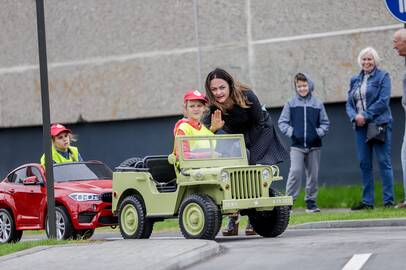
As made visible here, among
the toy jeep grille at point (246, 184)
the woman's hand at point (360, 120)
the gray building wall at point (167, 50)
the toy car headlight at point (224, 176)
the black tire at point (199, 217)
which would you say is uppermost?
the gray building wall at point (167, 50)

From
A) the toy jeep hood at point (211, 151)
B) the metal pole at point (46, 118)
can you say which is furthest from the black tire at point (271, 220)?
the metal pole at point (46, 118)

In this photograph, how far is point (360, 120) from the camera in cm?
1588

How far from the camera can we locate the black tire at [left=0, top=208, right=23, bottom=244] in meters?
15.5

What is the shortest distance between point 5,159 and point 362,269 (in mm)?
15192

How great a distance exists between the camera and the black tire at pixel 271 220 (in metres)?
12.4

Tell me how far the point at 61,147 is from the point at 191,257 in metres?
6.87

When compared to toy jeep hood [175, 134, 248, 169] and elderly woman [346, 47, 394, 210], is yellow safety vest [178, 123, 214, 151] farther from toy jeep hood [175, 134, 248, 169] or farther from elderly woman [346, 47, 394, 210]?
elderly woman [346, 47, 394, 210]

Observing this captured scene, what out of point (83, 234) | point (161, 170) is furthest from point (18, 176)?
point (161, 170)

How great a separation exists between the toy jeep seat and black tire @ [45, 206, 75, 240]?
2.00 m

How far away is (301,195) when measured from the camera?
18547 millimetres

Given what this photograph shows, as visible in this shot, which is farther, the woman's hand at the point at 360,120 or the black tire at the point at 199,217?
the woman's hand at the point at 360,120

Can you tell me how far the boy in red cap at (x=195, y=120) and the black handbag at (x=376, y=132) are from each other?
12.2 ft

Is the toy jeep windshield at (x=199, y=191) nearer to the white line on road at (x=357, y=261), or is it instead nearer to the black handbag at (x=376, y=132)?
the white line on road at (x=357, y=261)

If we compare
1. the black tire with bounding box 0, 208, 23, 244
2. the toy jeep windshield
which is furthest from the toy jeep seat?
the black tire with bounding box 0, 208, 23, 244
